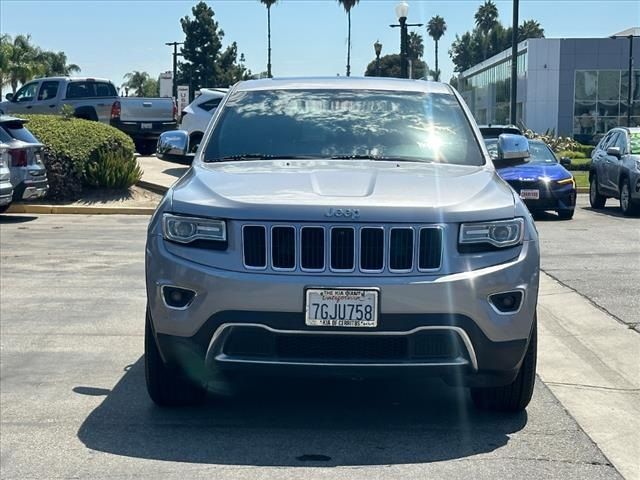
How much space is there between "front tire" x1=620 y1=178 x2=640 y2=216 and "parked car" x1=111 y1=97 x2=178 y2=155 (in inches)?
490

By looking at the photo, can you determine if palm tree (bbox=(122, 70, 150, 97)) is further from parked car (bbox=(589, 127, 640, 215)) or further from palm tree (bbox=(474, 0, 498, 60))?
parked car (bbox=(589, 127, 640, 215))

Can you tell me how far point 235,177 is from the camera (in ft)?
17.5

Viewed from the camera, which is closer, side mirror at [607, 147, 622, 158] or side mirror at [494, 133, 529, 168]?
side mirror at [494, 133, 529, 168]

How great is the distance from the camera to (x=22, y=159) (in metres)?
15.5

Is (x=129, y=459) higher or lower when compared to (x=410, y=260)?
lower

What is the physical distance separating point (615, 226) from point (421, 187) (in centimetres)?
1078

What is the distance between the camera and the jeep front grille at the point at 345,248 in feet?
15.5

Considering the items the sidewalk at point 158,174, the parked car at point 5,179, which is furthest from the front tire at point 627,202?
the parked car at point 5,179

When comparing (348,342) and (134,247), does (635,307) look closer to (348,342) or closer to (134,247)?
(348,342)

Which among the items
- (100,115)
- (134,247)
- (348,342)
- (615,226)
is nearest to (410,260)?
(348,342)

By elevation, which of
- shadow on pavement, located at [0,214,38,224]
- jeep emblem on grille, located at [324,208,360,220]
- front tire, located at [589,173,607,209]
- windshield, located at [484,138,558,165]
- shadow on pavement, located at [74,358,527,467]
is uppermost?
jeep emblem on grille, located at [324,208,360,220]

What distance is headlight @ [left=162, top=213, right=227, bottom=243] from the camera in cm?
480

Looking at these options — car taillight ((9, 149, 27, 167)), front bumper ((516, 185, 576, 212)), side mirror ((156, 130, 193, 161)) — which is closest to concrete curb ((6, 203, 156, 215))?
car taillight ((9, 149, 27, 167))

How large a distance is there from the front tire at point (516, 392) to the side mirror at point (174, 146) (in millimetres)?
2740
